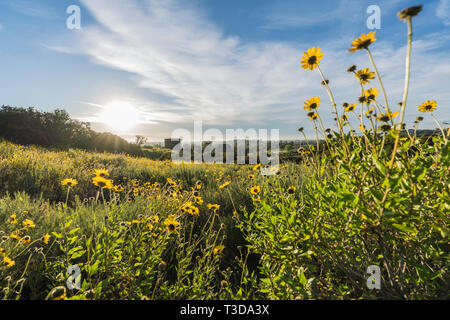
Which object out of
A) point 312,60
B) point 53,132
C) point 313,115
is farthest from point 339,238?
point 53,132

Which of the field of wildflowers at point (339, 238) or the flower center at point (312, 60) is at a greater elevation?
the flower center at point (312, 60)

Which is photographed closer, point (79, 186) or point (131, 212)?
point (131, 212)

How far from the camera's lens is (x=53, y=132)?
1928cm

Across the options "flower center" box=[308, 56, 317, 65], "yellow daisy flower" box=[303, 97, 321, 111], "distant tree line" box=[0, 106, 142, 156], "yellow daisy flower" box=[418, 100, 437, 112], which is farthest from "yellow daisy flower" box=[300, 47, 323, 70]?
"distant tree line" box=[0, 106, 142, 156]

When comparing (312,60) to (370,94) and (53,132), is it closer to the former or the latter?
(370,94)

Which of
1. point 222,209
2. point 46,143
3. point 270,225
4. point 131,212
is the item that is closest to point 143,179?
point 222,209

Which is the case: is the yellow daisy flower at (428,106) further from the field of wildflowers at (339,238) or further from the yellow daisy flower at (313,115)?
the yellow daisy flower at (313,115)

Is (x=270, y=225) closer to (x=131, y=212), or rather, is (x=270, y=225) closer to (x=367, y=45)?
(x=367, y=45)

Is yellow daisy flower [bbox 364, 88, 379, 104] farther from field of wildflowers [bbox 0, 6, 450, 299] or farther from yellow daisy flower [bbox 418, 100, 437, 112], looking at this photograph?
yellow daisy flower [bbox 418, 100, 437, 112]

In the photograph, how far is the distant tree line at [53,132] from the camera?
1670 centimetres

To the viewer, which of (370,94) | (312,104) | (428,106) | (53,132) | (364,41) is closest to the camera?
(364,41)

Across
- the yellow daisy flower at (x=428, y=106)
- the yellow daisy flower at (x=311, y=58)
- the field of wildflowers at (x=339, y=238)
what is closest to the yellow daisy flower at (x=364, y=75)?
the field of wildflowers at (x=339, y=238)

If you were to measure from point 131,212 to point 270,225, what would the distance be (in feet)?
6.49
